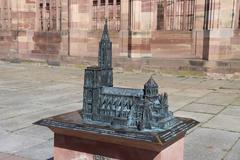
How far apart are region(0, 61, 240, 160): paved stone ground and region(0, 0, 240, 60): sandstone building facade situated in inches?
50.6

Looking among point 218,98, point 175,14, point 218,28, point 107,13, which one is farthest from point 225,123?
point 107,13

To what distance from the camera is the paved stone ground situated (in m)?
4.48

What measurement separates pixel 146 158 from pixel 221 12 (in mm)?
9232

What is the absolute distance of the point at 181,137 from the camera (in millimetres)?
2842

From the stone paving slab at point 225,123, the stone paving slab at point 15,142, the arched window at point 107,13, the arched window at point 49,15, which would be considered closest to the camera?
the stone paving slab at point 15,142

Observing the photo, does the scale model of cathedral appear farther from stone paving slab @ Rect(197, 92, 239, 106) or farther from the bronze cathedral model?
stone paving slab @ Rect(197, 92, 239, 106)

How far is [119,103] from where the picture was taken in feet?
9.04

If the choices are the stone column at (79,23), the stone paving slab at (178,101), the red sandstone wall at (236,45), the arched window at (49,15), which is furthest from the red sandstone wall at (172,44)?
the arched window at (49,15)

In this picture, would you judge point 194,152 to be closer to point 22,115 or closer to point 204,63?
point 22,115

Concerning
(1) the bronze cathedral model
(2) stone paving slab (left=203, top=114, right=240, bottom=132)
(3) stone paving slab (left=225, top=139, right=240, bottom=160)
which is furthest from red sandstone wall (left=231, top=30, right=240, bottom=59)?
(1) the bronze cathedral model

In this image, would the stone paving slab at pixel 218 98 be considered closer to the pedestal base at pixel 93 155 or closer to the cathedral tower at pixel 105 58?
the pedestal base at pixel 93 155

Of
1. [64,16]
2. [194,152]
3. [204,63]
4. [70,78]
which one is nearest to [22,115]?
[194,152]

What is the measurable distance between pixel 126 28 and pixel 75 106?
6542mm

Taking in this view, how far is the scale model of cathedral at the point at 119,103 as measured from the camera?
2.57 m
